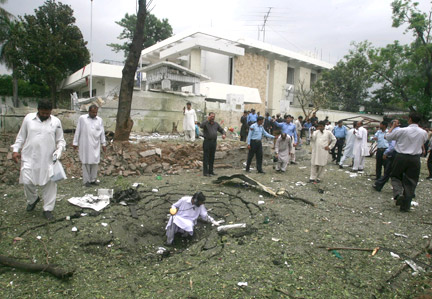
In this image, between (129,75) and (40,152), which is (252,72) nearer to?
(129,75)

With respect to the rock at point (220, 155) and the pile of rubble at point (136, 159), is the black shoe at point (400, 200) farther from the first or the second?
the rock at point (220, 155)

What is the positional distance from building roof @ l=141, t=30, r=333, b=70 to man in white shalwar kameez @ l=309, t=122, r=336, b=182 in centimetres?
1597

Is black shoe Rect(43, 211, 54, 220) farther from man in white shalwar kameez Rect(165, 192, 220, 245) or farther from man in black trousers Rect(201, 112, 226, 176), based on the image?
man in black trousers Rect(201, 112, 226, 176)

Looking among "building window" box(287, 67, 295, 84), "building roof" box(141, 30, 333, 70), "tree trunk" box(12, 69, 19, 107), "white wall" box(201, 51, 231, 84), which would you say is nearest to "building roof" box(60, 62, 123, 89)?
"building roof" box(141, 30, 333, 70)

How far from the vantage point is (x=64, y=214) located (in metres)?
4.53

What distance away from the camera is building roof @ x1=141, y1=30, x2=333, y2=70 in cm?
2180

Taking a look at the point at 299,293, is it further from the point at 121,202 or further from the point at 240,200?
the point at 121,202

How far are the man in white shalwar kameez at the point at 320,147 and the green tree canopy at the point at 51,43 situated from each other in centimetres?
2268

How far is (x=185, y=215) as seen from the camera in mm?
4250

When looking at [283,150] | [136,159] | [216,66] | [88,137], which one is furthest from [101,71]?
[283,150]

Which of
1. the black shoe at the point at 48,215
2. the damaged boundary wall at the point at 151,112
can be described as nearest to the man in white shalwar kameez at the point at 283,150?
the black shoe at the point at 48,215

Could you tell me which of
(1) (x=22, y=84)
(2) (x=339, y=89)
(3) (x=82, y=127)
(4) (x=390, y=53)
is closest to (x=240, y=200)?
(3) (x=82, y=127)

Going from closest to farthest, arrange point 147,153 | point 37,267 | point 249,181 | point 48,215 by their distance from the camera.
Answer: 1. point 37,267
2. point 48,215
3. point 249,181
4. point 147,153

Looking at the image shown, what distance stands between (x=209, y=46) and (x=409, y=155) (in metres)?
18.7
